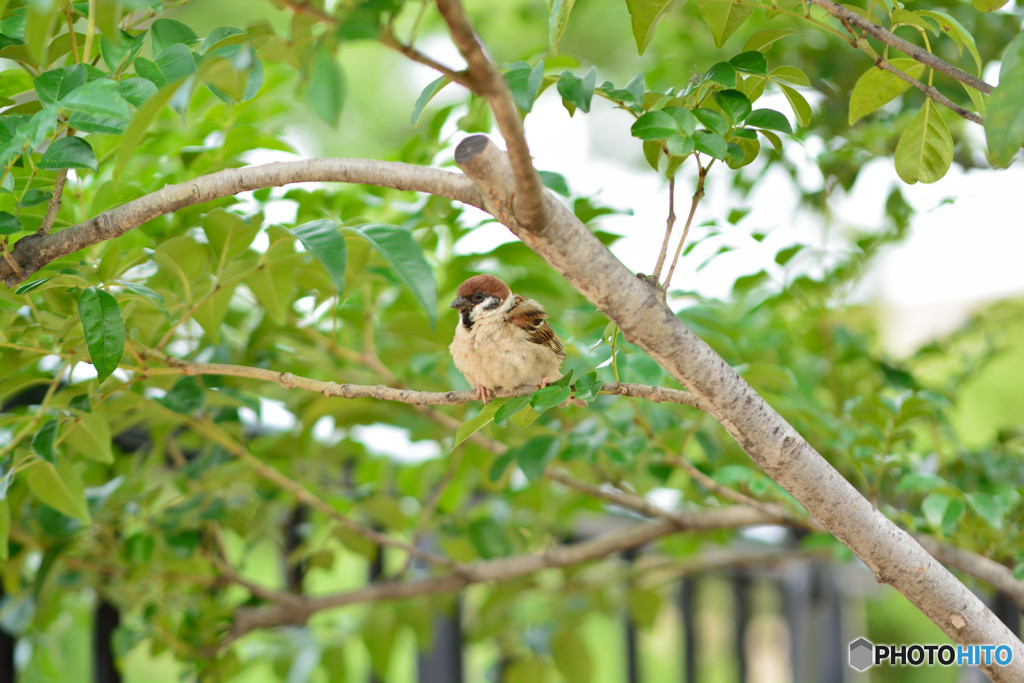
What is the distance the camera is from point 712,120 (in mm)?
596

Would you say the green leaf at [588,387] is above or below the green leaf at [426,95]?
below

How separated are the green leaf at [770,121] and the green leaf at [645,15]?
0.11 metres

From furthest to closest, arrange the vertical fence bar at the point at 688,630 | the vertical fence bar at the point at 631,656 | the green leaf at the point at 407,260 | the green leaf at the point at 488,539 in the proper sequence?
the vertical fence bar at the point at 688,630 → the vertical fence bar at the point at 631,656 → the green leaf at the point at 488,539 → the green leaf at the point at 407,260

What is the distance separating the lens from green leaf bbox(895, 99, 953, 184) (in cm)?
66

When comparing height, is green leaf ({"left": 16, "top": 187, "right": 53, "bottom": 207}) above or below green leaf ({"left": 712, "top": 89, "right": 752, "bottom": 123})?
below

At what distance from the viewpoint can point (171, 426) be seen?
106 centimetres

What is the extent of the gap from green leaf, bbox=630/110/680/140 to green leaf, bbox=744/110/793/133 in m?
0.09

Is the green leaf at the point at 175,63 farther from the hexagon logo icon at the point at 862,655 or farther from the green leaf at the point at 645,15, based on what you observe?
the hexagon logo icon at the point at 862,655

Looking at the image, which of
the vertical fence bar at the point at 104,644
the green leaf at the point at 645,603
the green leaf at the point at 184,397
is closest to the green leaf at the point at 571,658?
the green leaf at the point at 645,603

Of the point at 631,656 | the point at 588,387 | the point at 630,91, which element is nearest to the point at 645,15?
the point at 630,91

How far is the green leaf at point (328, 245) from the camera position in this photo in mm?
572

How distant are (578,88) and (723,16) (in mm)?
184

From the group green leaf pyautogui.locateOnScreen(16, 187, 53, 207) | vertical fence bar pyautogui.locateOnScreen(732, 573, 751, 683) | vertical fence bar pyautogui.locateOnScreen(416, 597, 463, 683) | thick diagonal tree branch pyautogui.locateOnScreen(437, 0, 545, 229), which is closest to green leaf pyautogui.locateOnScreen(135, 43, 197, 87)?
green leaf pyautogui.locateOnScreen(16, 187, 53, 207)

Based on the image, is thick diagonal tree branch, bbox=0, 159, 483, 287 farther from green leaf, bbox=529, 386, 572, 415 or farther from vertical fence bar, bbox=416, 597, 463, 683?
vertical fence bar, bbox=416, 597, 463, 683
